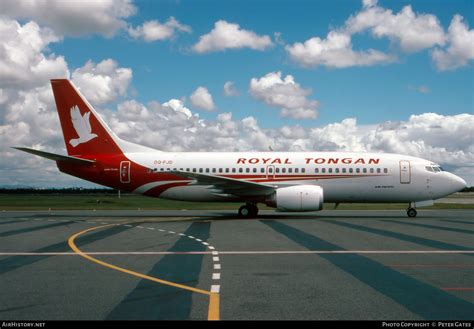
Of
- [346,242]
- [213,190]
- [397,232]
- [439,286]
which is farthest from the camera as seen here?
[213,190]

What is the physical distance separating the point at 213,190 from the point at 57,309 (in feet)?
66.4

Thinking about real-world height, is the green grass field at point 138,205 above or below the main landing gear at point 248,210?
below

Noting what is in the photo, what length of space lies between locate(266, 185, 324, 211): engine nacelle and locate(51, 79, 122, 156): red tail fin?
1101 cm

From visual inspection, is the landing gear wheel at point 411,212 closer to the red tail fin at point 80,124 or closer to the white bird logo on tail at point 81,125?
the red tail fin at point 80,124

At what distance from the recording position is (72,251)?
1240cm

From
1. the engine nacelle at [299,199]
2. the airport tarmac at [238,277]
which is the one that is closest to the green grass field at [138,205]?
the engine nacelle at [299,199]

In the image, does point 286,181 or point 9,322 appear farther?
point 286,181

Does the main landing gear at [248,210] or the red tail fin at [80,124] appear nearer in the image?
the main landing gear at [248,210]

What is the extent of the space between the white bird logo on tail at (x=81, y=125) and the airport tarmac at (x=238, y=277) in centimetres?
1317

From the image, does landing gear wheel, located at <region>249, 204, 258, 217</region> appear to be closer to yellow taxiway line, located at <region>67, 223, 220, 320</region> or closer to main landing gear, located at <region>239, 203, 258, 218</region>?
main landing gear, located at <region>239, 203, 258, 218</region>

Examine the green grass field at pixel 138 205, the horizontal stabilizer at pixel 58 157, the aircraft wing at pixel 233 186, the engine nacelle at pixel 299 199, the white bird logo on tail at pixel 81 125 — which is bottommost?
the green grass field at pixel 138 205

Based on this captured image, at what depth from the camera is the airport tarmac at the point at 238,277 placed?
6.21m

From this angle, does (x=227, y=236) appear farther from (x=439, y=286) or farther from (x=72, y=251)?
(x=439, y=286)

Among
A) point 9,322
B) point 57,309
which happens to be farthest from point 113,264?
point 9,322
